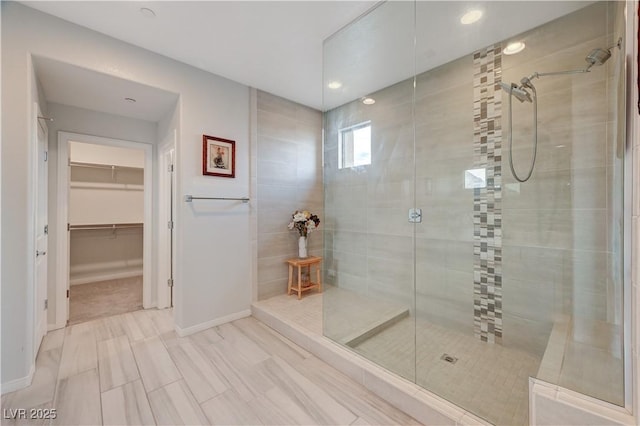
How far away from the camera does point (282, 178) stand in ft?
10.7

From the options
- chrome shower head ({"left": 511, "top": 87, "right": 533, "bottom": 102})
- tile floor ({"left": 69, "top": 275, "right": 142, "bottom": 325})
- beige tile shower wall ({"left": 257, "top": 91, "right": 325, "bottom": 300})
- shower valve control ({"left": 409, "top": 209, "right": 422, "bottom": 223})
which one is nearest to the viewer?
chrome shower head ({"left": 511, "top": 87, "right": 533, "bottom": 102})

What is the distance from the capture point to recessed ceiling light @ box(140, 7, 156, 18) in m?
1.84

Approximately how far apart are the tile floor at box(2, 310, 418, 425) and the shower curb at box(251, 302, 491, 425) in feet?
0.16

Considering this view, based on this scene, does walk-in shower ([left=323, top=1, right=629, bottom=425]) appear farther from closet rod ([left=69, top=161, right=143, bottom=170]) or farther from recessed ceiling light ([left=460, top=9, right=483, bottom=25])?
closet rod ([left=69, top=161, right=143, bottom=170])

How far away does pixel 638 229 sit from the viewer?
0.92 meters

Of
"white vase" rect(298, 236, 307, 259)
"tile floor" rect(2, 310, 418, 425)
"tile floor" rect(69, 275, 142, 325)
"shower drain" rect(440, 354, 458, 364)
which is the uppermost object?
"white vase" rect(298, 236, 307, 259)

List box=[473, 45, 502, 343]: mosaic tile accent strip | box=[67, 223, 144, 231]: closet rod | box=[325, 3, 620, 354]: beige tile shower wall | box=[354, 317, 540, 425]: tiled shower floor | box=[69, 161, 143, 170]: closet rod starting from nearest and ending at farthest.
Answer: box=[354, 317, 540, 425]: tiled shower floor < box=[325, 3, 620, 354]: beige tile shower wall < box=[473, 45, 502, 343]: mosaic tile accent strip < box=[69, 161, 143, 170]: closet rod < box=[67, 223, 144, 231]: closet rod

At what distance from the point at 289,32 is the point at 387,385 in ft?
8.62

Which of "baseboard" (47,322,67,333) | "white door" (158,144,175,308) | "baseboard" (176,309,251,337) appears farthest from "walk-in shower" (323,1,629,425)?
"baseboard" (47,322,67,333)

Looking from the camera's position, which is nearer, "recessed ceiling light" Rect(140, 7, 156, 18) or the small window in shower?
"recessed ceiling light" Rect(140, 7, 156, 18)

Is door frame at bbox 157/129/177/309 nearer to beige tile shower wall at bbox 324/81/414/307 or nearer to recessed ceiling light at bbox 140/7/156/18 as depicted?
recessed ceiling light at bbox 140/7/156/18

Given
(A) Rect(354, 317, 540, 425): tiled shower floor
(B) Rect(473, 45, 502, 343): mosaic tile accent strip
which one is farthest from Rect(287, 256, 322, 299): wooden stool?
(B) Rect(473, 45, 502, 343): mosaic tile accent strip

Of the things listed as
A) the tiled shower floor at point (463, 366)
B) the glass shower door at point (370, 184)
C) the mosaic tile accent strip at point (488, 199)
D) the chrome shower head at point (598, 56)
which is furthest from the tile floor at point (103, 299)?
the chrome shower head at point (598, 56)

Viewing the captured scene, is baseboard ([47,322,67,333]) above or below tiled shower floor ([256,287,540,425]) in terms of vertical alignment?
below
